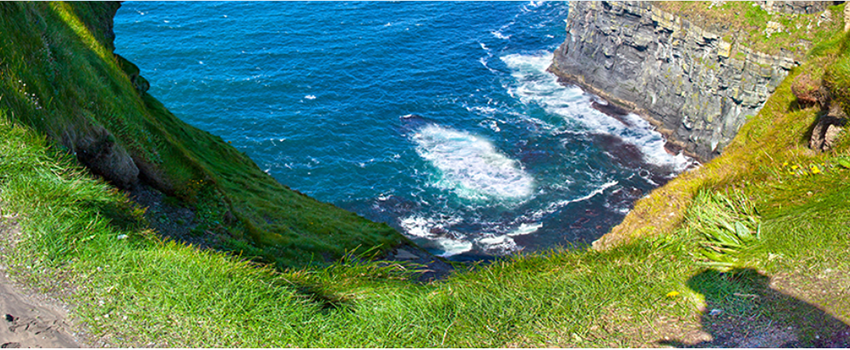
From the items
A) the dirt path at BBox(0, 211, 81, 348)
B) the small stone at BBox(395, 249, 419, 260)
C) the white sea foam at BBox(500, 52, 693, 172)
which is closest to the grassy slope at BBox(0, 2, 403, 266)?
the small stone at BBox(395, 249, 419, 260)

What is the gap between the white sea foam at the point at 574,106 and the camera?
2395 inches

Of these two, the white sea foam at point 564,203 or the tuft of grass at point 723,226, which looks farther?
the white sea foam at point 564,203

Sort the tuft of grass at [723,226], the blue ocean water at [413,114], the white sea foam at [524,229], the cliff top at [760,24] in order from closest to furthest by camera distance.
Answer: the tuft of grass at [723,226], the white sea foam at [524,229], the cliff top at [760,24], the blue ocean water at [413,114]

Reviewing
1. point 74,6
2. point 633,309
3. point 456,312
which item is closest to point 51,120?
point 456,312

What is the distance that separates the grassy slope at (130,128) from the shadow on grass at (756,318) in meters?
7.16

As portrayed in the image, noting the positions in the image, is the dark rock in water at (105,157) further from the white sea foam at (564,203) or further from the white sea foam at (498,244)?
the white sea foam at (564,203)

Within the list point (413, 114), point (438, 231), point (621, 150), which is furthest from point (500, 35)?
point (438, 231)

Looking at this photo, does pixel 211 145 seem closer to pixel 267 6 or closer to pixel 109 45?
pixel 109 45

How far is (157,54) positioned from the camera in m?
72.2

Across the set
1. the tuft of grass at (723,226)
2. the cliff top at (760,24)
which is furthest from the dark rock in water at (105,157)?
the cliff top at (760,24)

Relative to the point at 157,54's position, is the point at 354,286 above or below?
above

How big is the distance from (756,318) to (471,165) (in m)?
52.1

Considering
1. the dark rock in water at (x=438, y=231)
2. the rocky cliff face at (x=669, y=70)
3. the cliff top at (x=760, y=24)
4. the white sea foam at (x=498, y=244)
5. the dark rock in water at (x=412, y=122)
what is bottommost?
the white sea foam at (x=498, y=244)

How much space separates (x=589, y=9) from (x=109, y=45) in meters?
61.5
